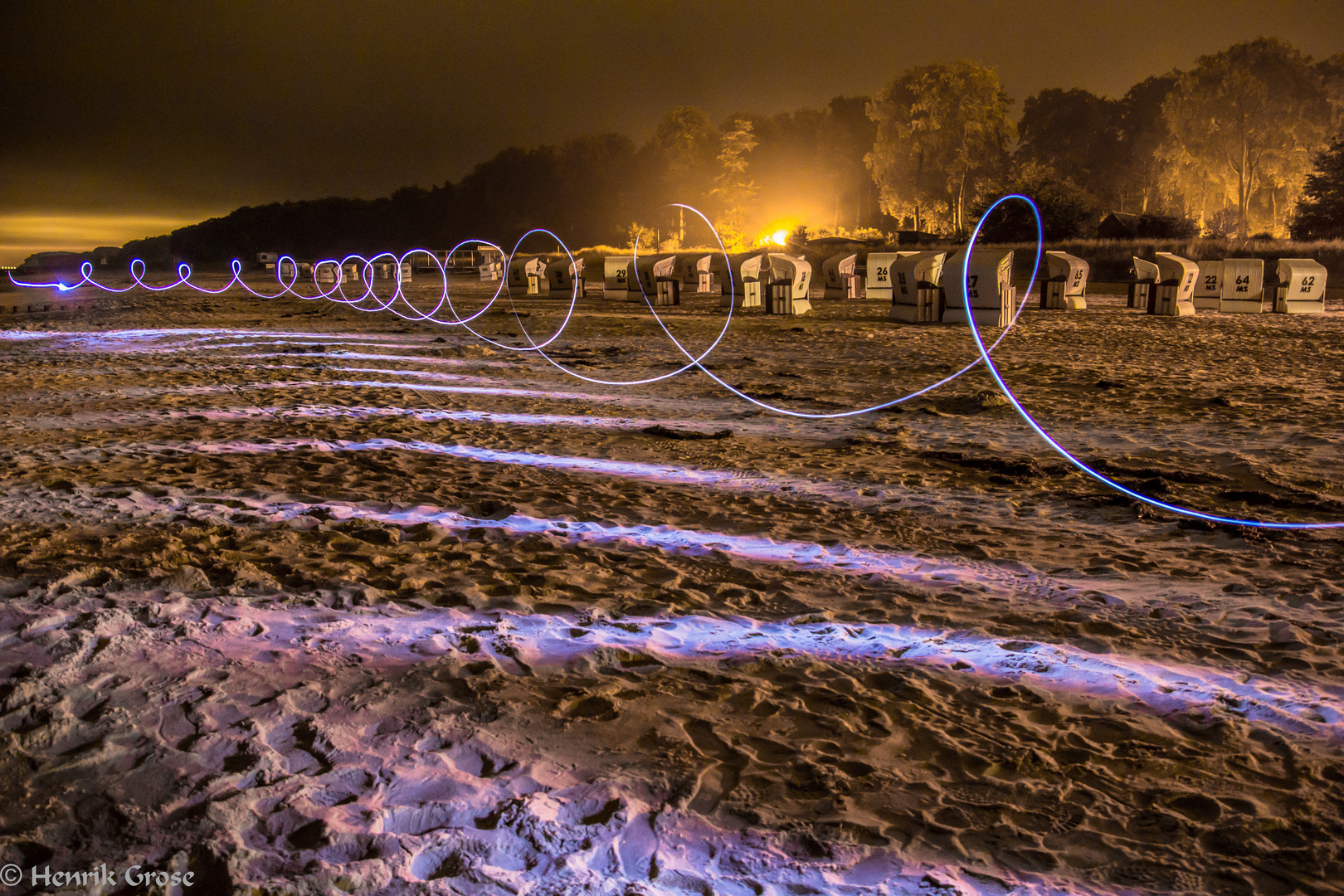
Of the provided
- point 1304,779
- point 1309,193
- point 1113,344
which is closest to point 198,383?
point 1304,779

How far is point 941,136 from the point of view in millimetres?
58281

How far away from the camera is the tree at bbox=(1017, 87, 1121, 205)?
8556 centimetres

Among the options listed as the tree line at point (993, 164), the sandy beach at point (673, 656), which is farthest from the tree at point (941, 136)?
the sandy beach at point (673, 656)

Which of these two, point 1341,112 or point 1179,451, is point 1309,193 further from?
point 1179,451

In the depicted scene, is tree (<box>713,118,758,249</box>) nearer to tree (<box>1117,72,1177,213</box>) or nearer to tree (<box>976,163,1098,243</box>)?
tree (<box>976,163,1098,243</box>)

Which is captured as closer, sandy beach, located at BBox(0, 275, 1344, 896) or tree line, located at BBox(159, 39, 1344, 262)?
sandy beach, located at BBox(0, 275, 1344, 896)

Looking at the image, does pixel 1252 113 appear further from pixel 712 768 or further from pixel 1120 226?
pixel 712 768

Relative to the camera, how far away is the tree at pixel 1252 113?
189 feet

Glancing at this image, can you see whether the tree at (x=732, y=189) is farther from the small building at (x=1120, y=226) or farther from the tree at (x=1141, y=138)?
the tree at (x=1141, y=138)

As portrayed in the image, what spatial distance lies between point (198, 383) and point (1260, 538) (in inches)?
488

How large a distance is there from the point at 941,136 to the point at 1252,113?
2055cm

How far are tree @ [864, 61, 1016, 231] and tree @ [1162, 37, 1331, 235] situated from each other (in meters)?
12.6

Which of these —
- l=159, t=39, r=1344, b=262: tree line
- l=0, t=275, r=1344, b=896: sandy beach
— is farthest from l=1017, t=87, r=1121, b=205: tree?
l=0, t=275, r=1344, b=896: sandy beach

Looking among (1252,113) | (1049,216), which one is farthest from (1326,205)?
(1252,113)
